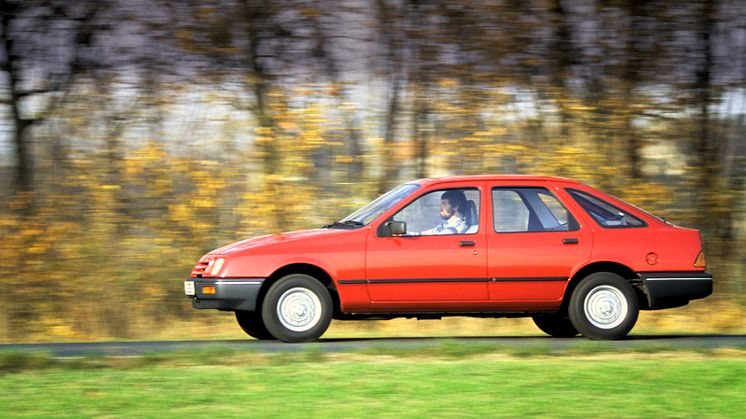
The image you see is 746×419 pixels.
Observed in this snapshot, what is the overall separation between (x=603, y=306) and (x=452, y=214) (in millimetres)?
1767

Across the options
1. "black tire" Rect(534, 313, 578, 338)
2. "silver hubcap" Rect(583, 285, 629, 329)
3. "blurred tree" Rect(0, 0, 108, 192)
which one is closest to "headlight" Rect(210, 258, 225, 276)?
"silver hubcap" Rect(583, 285, 629, 329)

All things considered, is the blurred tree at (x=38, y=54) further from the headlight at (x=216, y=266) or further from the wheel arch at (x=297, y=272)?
the wheel arch at (x=297, y=272)

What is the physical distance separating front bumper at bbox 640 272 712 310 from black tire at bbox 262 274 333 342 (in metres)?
3.19

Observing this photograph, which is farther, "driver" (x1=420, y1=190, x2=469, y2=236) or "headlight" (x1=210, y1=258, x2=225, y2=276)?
"driver" (x1=420, y1=190, x2=469, y2=236)

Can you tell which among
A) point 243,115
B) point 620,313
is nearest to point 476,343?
point 620,313

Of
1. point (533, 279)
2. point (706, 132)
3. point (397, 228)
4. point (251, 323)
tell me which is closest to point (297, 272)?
point (397, 228)

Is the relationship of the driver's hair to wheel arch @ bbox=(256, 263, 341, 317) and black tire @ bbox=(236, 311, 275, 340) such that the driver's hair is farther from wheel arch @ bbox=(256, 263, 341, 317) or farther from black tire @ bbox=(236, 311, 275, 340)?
black tire @ bbox=(236, 311, 275, 340)

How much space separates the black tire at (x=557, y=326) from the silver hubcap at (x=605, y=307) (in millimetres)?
1342

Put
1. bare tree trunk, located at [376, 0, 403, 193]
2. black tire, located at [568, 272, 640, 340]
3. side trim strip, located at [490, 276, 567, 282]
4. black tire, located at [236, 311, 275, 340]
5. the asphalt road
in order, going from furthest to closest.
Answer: bare tree trunk, located at [376, 0, 403, 193]
black tire, located at [236, 311, 275, 340]
black tire, located at [568, 272, 640, 340]
side trim strip, located at [490, 276, 567, 282]
the asphalt road

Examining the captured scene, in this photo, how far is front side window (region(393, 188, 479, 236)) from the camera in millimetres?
12242

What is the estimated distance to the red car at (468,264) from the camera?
39.3ft

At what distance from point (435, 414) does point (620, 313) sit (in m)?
5.31

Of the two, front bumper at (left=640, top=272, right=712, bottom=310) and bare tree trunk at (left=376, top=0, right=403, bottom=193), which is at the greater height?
bare tree trunk at (left=376, top=0, right=403, bottom=193)

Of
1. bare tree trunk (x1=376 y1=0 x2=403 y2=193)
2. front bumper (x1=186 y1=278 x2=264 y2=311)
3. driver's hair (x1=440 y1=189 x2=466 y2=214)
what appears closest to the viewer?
front bumper (x1=186 y1=278 x2=264 y2=311)
